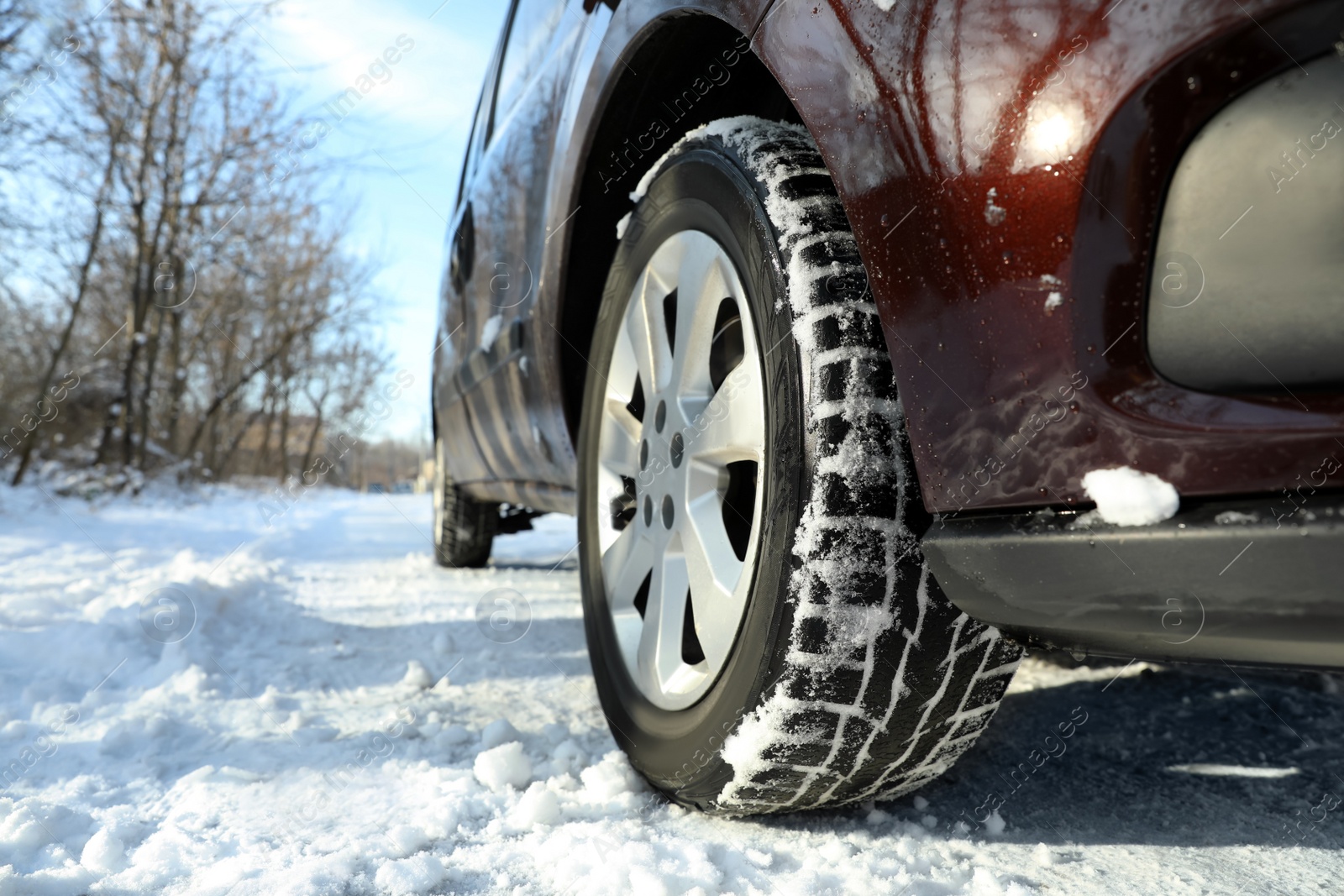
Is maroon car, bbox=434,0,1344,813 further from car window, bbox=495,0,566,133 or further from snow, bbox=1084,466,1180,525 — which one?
car window, bbox=495,0,566,133

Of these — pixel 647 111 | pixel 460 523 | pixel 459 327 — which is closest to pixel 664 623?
pixel 647 111

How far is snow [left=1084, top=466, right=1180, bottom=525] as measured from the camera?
0.78 m

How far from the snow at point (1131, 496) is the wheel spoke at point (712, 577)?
520 mm

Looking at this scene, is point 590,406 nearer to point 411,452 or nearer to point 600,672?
point 600,672

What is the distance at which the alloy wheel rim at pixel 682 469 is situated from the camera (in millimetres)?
1285

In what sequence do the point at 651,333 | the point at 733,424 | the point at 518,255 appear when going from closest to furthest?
the point at 733,424, the point at 651,333, the point at 518,255

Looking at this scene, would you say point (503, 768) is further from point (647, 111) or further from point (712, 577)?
point (647, 111)

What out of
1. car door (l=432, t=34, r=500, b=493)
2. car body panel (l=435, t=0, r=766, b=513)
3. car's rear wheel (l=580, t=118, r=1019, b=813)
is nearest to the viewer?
car's rear wheel (l=580, t=118, r=1019, b=813)

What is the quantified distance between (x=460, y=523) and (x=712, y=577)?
3156 mm

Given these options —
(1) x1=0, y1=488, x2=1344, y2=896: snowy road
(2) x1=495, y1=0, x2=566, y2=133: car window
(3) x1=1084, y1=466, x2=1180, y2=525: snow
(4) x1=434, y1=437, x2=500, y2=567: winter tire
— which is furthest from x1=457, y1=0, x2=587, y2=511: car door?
(3) x1=1084, y1=466, x2=1180, y2=525: snow

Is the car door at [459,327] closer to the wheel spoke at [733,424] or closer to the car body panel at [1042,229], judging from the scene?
the wheel spoke at [733,424]

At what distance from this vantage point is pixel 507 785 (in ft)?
4.82

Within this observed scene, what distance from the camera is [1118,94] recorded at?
0.77 m

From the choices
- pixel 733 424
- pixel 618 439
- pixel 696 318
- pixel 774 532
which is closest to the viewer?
pixel 774 532
